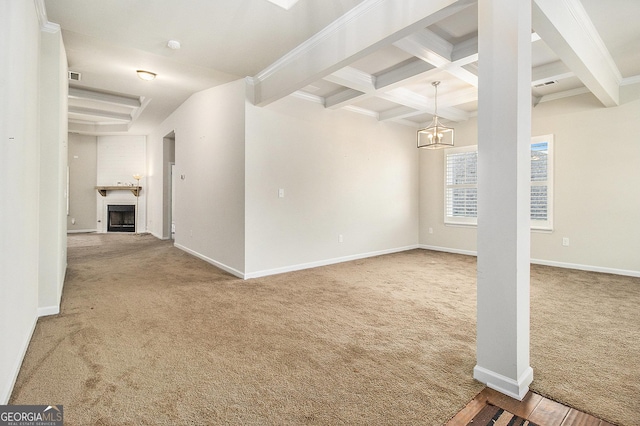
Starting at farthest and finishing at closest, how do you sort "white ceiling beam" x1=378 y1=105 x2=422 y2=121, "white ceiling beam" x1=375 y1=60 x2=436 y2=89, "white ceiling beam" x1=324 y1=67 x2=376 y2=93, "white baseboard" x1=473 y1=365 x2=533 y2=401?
"white ceiling beam" x1=378 y1=105 x2=422 y2=121 < "white ceiling beam" x1=324 y1=67 x2=376 y2=93 < "white ceiling beam" x1=375 y1=60 x2=436 y2=89 < "white baseboard" x1=473 y1=365 x2=533 y2=401

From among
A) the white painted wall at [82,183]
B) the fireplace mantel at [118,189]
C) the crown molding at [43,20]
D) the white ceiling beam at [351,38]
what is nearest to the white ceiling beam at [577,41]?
the white ceiling beam at [351,38]

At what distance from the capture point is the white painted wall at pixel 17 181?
1.51 m

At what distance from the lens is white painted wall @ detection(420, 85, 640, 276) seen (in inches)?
165

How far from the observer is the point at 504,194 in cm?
166

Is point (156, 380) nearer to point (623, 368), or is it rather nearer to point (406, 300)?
point (406, 300)

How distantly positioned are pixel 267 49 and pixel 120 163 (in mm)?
7698

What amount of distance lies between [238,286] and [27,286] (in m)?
1.92

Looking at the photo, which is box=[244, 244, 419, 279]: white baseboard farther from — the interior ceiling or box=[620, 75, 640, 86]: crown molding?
box=[620, 75, 640, 86]: crown molding

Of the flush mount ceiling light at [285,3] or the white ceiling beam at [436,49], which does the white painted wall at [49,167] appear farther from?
the white ceiling beam at [436,49]

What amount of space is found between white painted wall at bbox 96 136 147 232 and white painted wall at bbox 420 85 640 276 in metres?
9.59

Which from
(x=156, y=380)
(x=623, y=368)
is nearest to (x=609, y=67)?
(x=623, y=368)

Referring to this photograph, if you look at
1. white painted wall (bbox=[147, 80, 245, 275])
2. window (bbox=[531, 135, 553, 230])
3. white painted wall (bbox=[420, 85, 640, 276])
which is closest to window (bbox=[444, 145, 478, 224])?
window (bbox=[531, 135, 553, 230])

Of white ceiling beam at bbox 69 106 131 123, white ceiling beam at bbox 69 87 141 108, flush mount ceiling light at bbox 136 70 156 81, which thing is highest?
white ceiling beam at bbox 69 106 131 123

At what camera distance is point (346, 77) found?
3789 mm
